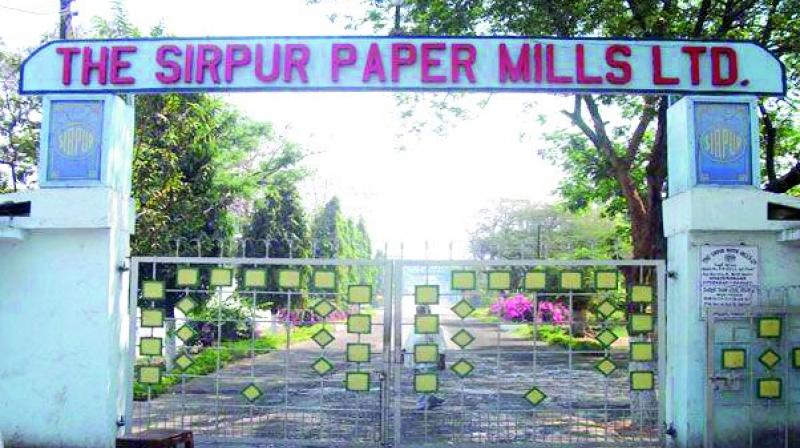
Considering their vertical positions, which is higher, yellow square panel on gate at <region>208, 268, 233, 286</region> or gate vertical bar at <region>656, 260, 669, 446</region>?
yellow square panel on gate at <region>208, 268, 233, 286</region>

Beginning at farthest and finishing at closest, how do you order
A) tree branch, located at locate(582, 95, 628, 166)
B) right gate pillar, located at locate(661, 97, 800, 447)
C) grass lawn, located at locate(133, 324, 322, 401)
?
tree branch, located at locate(582, 95, 628, 166) → grass lawn, located at locate(133, 324, 322, 401) → right gate pillar, located at locate(661, 97, 800, 447)

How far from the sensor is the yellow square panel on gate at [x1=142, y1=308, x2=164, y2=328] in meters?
7.37

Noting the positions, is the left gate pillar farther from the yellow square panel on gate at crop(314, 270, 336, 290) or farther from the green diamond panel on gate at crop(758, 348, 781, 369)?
the green diamond panel on gate at crop(758, 348, 781, 369)

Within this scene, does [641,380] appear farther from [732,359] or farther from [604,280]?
[604,280]

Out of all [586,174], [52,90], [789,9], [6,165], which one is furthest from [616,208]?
[6,165]

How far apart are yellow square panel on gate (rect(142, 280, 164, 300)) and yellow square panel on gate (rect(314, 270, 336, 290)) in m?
1.53

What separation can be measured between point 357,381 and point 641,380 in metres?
2.80

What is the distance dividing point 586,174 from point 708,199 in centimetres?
928

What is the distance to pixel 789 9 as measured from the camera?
11695 mm

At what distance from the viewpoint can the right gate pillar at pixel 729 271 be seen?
686 cm

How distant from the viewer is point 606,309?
24.0ft

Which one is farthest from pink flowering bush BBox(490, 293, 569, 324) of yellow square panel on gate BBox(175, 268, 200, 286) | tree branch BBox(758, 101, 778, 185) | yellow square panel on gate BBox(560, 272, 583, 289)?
tree branch BBox(758, 101, 778, 185)

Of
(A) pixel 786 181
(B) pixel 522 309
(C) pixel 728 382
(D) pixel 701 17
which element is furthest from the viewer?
(B) pixel 522 309

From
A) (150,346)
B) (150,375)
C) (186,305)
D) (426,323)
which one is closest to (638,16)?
(426,323)
